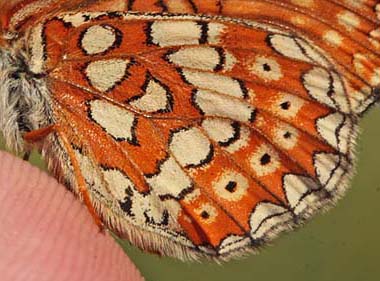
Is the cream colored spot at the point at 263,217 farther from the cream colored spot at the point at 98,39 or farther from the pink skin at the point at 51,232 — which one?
the cream colored spot at the point at 98,39

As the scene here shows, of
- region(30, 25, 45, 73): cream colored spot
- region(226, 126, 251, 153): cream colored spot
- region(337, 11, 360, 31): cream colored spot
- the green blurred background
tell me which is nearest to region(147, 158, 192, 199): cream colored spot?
region(226, 126, 251, 153): cream colored spot

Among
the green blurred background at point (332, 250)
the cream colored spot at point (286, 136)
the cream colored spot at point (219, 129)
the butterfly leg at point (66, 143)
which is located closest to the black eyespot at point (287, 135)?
the cream colored spot at point (286, 136)

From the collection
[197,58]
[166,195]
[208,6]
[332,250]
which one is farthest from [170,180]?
[332,250]

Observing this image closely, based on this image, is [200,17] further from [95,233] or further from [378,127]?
[378,127]

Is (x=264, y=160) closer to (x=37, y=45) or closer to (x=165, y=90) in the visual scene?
Answer: (x=165, y=90)

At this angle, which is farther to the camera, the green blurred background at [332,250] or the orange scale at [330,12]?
the green blurred background at [332,250]

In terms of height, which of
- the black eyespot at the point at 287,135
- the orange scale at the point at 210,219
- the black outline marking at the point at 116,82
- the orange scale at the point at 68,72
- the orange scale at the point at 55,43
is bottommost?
the orange scale at the point at 210,219

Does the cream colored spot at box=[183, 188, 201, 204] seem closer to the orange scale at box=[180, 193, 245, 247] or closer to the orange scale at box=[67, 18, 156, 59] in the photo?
the orange scale at box=[180, 193, 245, 247]
